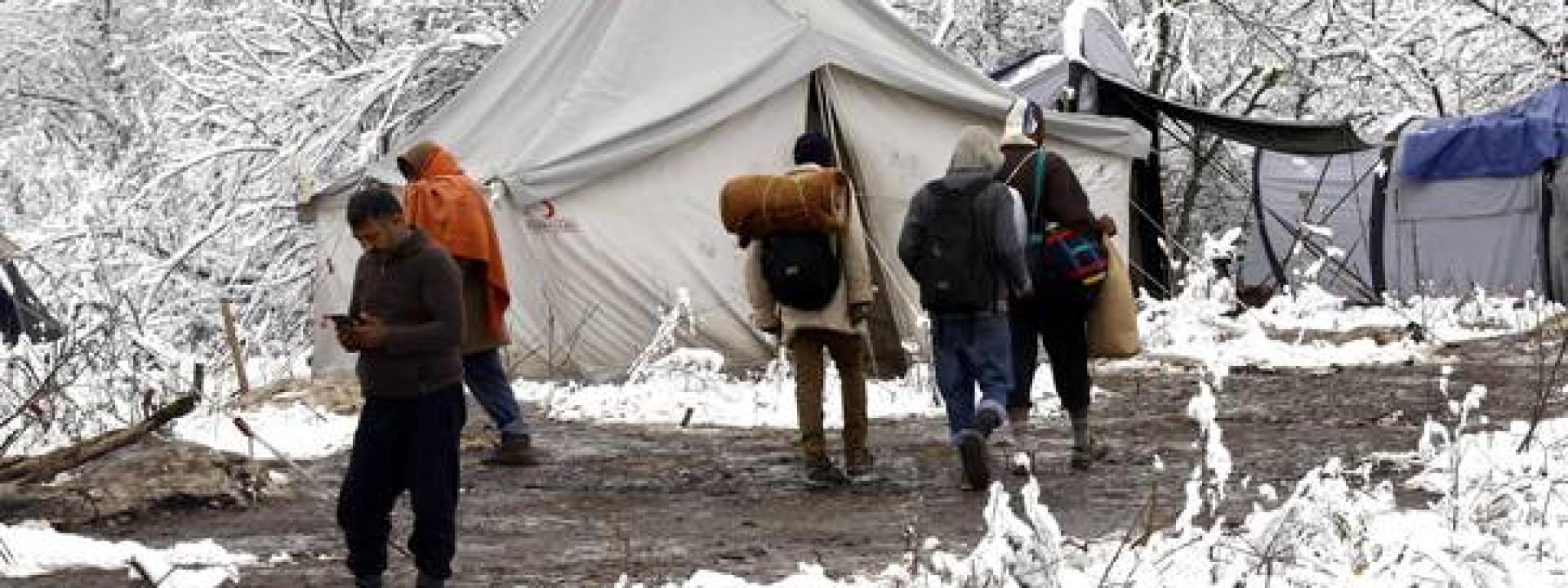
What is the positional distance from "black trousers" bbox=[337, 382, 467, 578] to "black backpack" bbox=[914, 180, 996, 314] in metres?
2.58

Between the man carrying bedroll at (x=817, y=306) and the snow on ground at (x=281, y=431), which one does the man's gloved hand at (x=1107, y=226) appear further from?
the snow on ground at (x=281, y=431)

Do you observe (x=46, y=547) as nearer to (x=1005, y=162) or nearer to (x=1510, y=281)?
A: (x=1005, y=162)

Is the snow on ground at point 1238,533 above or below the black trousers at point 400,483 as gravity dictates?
below

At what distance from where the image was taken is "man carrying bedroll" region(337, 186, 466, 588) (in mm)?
5848

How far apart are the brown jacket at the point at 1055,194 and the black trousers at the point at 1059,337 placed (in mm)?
303

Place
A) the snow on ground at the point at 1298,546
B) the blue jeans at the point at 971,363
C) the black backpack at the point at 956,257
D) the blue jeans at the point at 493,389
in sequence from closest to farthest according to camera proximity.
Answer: the snow on ground at the point at 1298,546, the black backpack at the point at 956,257, the blue jeans at the point at 971,363, the blue jeans at the point at 493,389

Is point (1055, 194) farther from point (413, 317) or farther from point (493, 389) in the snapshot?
point (413, 317)

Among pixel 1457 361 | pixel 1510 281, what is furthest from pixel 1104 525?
pixel 1510 281

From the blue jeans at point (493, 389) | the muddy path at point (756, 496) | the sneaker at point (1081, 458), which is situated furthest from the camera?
the blue jeans at point (493, 389)

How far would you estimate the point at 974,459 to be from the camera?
8.03m

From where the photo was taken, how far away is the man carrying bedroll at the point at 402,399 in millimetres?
5848

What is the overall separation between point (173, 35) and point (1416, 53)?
12641 mm

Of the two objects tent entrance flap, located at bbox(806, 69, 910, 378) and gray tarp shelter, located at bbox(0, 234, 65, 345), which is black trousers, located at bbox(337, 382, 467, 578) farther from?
gray tarp shelter, located at bbox(0, 234, 65, 345)

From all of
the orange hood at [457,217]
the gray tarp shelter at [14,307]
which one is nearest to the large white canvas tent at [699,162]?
the gray tarp shelter at [14,307]
